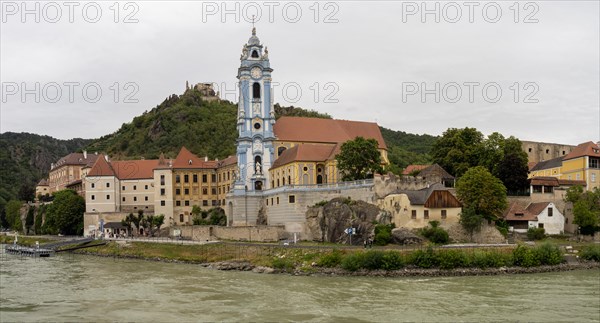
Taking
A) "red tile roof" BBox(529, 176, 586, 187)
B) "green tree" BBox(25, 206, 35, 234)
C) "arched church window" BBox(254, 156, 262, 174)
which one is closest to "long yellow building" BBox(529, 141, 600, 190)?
"red tile roof" BBox(529, 176, 586, 187)

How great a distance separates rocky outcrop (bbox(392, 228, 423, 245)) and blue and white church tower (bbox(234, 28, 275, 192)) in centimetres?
2188

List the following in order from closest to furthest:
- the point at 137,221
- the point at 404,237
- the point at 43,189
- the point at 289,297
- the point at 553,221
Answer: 1. the point at 289,297
2. the point at 404,237
3. the point at 553,221
4. the point at 137,221
5. the point at 43,189

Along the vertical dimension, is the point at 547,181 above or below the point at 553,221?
above

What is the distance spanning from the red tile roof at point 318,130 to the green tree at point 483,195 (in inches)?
798

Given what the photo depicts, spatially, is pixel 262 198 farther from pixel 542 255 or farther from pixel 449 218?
pixel 542 255

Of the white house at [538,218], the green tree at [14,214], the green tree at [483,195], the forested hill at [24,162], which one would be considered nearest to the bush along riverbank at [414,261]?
the green tree at [483,195]

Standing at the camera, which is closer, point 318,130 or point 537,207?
point 537,207

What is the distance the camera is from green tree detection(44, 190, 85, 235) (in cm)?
7844

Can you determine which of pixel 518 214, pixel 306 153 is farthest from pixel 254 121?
pixel 518 214

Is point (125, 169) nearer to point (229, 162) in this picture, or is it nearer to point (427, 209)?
point (229, 162)

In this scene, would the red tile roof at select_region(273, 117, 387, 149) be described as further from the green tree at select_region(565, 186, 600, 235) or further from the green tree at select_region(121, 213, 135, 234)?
the green tree at select_region(565, 186, 600, 235)

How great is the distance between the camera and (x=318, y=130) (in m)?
71.1

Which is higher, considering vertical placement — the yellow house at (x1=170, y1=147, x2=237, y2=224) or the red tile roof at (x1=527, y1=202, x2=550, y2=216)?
the yellow house at (x1=170, y1=147, x2=237, y2=224)

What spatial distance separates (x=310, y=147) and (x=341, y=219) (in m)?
13.6
